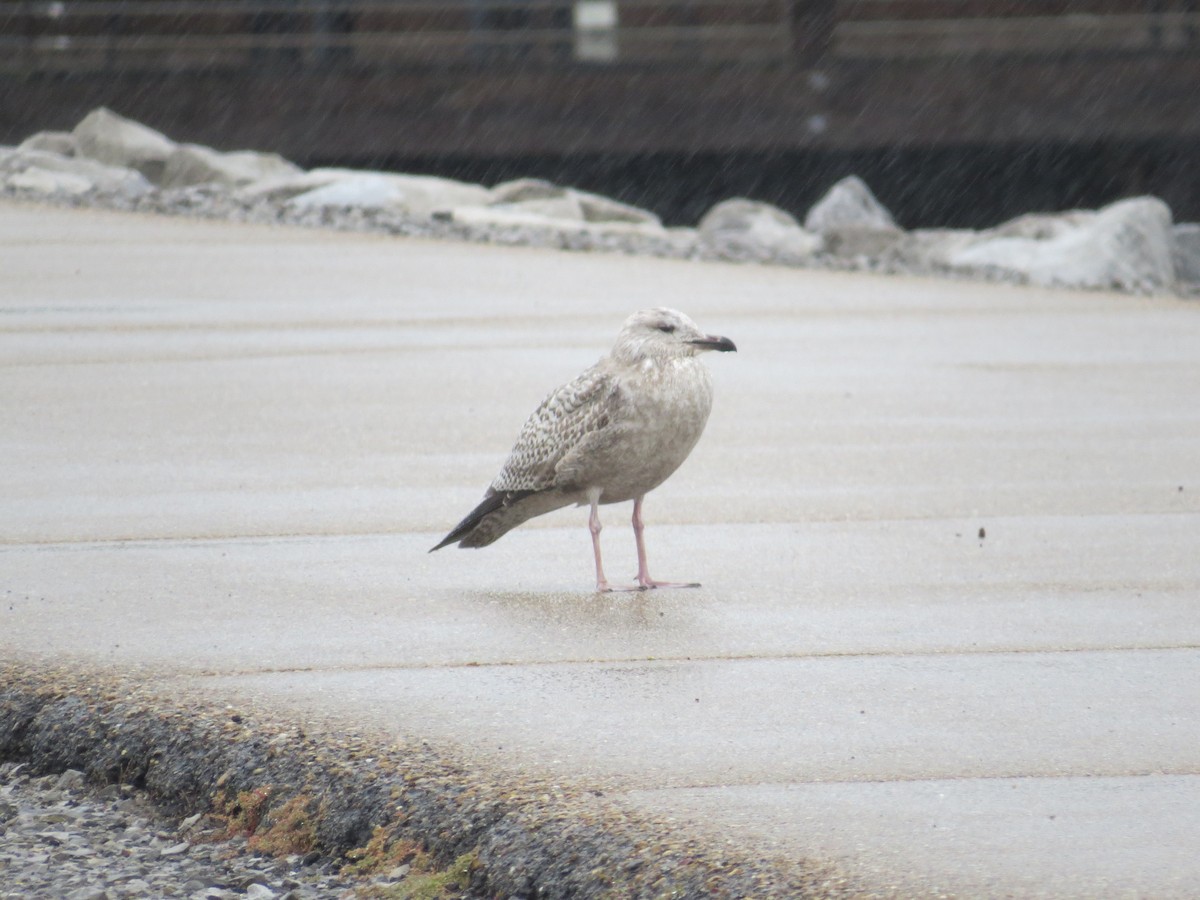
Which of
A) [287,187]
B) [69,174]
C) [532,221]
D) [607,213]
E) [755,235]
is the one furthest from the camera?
[607,213]

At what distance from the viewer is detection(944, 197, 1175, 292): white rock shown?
15.4m

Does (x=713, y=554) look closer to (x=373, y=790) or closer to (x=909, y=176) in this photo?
(x=373, y=790)

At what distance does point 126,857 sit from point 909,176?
775 inches

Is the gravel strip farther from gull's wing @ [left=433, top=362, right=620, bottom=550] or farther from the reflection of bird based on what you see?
the reflection of bird

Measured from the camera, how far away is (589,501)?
20.2 feet

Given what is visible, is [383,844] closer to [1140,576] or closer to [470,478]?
[1140,576]

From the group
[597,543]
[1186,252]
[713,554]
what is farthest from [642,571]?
[1186,252]

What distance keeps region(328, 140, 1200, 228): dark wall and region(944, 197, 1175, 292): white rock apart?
5269 millimetres

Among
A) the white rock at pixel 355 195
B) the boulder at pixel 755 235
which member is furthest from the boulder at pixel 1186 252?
the white rock at pixel 355 195

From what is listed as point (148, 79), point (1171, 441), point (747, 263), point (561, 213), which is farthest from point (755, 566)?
point (148, 79)

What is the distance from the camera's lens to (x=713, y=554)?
Result: 22.1 feet

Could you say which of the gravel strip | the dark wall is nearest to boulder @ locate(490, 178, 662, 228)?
the dark wall

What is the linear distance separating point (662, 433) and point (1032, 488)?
2.47 metres

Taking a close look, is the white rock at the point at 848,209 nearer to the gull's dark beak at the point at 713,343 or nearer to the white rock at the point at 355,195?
the white rock at the point at 355,195
